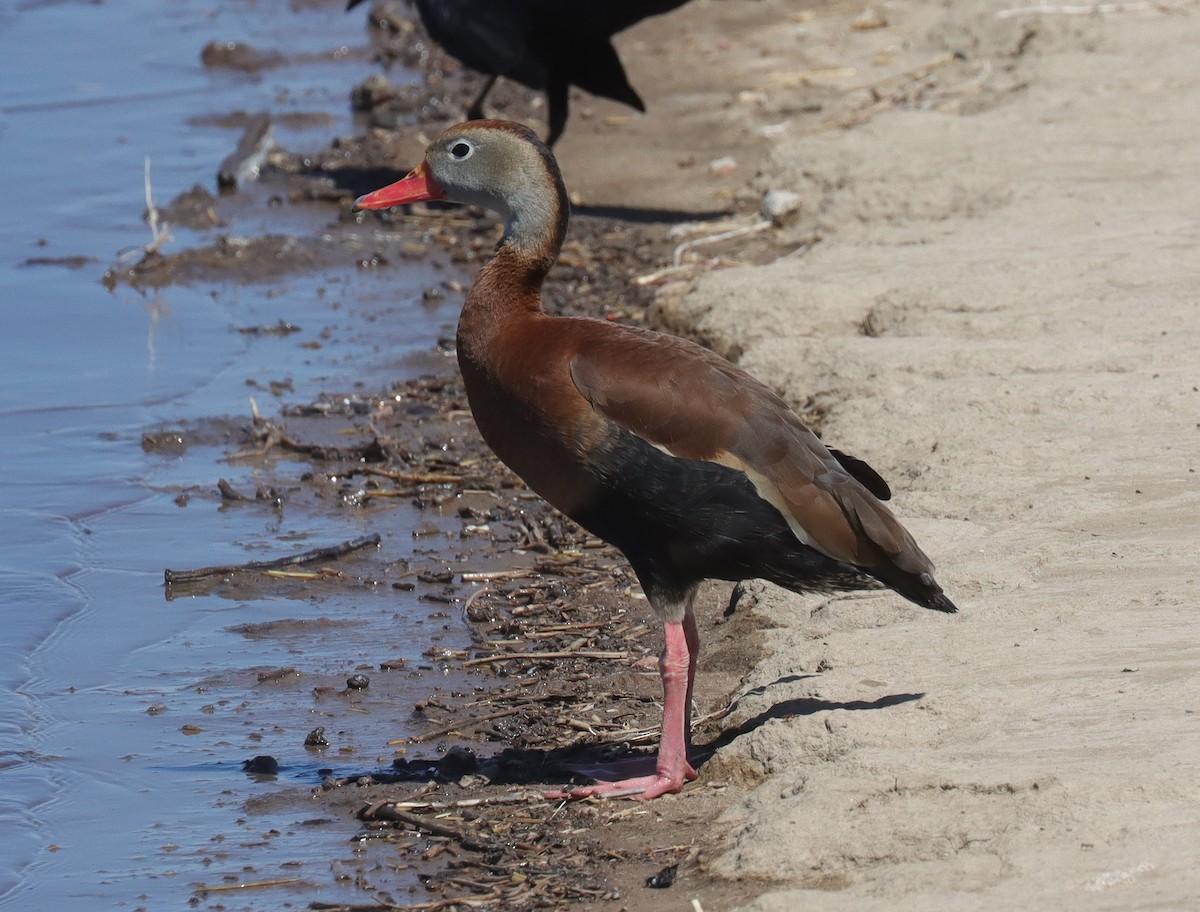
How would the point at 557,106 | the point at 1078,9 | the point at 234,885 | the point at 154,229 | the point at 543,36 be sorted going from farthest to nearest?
the point at 1078,9, the point at 557,106, the point at 543,36, the point at 154,229, the point at 234,885

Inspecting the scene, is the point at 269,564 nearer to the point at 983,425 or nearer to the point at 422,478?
the point at 422,478

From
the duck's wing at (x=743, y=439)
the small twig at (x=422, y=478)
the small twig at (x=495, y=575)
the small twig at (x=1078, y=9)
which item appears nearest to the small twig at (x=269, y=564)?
the small twig at (x=495, y=575)

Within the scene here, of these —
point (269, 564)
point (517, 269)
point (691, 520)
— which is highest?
point (517, 269)

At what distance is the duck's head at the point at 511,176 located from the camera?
5113mm

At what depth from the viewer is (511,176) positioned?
16.9ft

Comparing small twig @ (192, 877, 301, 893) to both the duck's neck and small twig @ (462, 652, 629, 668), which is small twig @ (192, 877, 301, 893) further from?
the duck's neck

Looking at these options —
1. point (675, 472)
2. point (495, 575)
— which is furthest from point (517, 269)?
point (495, 575)

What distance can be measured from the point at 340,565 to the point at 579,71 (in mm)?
5693

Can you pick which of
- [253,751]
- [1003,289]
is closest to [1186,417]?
[1003,289]

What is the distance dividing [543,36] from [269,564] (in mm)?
5627

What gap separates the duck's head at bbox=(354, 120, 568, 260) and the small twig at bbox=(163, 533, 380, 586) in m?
1.67

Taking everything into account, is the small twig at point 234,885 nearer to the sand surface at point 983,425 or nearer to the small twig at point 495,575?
the sand surface at point 983,425

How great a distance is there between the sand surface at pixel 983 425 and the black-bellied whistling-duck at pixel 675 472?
1.13 feet

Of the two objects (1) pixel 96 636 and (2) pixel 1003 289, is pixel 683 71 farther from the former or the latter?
(1) pixel 96 636
